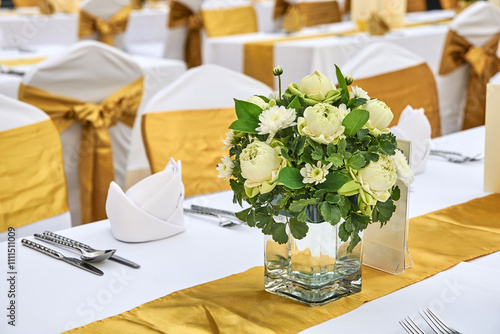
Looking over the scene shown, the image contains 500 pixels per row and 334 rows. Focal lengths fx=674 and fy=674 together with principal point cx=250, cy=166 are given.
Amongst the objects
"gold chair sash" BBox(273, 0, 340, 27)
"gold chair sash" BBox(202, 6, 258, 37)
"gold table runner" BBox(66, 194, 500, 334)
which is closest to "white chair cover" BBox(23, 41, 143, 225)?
"gold table runner" BBox(66, 194, 500, 334)

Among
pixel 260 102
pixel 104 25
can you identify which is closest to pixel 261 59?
pixel 104 25

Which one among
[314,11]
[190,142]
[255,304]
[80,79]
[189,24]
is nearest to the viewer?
[255,304]

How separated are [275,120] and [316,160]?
8 centimetres

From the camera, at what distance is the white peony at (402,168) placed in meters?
0.95

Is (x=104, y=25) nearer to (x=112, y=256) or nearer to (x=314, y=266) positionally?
(x=112, y=256)

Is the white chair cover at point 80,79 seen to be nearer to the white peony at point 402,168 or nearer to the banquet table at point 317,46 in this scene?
the banquet table at point 317,46

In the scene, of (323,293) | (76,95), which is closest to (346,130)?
(323,293)

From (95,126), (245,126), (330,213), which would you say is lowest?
(95,126)

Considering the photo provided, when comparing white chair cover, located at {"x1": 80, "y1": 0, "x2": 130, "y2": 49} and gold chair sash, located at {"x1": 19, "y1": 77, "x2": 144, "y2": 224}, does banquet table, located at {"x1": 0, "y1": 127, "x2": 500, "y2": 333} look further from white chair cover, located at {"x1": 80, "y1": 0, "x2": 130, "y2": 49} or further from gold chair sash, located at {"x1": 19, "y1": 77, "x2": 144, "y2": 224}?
white chair cover, located at {"x1": 80, "y1": 0, "x2": 130, "y2": 49}

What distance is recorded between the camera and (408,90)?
2.48 metres

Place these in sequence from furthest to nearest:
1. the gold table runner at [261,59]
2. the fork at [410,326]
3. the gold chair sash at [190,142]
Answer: the gold table runner at [261,59], the gold chair sash at [190,142], the fork at [410,326]

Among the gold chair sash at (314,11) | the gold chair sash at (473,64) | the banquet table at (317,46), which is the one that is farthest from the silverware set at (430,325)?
the gold chair sash at (314,11)

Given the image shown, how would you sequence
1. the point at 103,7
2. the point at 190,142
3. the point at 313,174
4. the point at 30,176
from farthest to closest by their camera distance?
the point at 103,7, the point at 190,142, the point at 30,176, the point at 313,174

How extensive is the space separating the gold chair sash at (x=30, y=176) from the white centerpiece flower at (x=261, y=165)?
0.90 m
